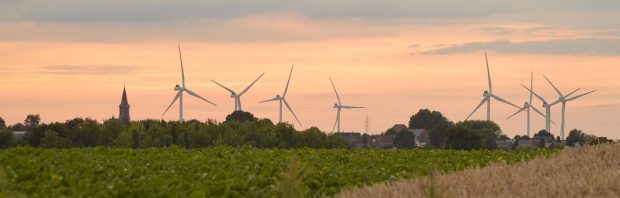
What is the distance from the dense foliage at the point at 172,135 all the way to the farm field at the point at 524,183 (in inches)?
2977

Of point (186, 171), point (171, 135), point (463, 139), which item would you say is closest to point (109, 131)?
point (171, 135)

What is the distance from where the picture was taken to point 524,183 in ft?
78.2

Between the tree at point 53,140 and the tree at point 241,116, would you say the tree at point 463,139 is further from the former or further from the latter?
the tree at point 241,116

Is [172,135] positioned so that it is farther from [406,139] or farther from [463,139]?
[406,139]

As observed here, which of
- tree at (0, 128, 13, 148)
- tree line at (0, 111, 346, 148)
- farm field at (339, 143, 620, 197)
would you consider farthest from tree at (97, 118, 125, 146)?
farm field at (339, 143, 620, 197)

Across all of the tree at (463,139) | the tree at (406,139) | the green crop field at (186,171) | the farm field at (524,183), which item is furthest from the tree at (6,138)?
the farm field at (524,183)

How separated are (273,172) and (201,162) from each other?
2532 mm

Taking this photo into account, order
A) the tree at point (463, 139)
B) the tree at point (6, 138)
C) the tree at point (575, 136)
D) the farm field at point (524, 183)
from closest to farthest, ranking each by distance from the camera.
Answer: the farm field at point (524, 183), the tree at point (463, 139), the tree at point (6, 138), the tree at point (575, 136)

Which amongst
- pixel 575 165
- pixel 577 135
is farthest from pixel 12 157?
pixel 577 135

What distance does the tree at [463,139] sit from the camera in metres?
96.8

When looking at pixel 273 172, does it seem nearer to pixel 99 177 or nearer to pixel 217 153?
pixel 99 177

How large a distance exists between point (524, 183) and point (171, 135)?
87988 mm

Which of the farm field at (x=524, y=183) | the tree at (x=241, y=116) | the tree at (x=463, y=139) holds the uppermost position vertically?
the tree at (x=241, y=116)

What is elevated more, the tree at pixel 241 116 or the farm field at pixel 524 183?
the tree at pixel 241 116
